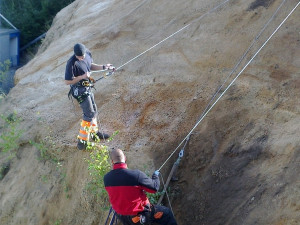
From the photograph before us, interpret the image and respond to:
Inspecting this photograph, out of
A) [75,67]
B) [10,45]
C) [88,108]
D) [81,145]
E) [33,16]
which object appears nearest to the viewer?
[75,67]

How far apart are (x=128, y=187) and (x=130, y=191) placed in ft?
0.20

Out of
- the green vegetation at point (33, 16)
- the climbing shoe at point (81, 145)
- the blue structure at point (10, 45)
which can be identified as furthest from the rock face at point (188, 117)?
the green vegetation at point (33, 16)

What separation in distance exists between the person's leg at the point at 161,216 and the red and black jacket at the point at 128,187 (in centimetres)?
20

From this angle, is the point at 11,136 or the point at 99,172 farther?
the point at 11,136

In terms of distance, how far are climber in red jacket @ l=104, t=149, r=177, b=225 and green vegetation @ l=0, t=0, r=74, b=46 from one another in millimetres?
17373

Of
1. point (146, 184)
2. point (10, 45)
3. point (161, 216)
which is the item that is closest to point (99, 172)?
point (161, 216)

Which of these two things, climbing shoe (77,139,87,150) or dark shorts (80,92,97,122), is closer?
dark shorts (80,92,97,122)

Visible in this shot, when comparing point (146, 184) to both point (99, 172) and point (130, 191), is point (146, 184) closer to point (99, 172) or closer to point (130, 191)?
point (130, 191)

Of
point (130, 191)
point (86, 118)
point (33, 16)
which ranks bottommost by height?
point (33, 16)

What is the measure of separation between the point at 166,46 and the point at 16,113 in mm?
3742

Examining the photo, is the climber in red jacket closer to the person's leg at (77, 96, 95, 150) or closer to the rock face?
the rock face

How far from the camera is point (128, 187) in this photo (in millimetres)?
5137

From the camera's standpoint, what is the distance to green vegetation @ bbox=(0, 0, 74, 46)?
861 inches

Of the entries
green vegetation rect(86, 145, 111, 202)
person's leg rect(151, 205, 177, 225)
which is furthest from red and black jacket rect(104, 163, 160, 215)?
green vegetation rect(86, 145, 111, 202)
